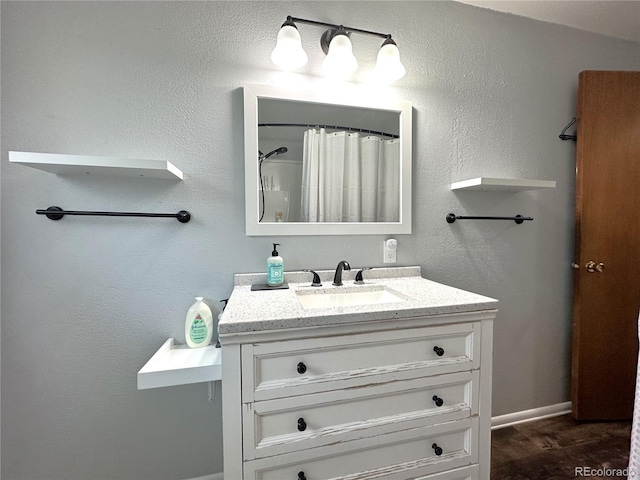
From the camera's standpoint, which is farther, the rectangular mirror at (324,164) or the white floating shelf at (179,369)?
the rectangular mirror at (324,164)

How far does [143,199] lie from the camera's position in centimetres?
125

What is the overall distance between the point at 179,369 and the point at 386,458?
0.79 meters

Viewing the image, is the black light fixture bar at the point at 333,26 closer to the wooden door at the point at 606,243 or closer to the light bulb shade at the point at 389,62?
the light bulb shade at the point at 389,62

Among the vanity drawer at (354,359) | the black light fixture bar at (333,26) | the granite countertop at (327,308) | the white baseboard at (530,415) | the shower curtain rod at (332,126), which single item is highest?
the black light fixture bar at (333,26)

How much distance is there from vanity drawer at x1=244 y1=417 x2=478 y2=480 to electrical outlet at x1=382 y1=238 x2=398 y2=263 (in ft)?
2.46

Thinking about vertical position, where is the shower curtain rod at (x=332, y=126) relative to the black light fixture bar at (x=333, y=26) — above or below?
below

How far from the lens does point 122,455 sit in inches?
49.2

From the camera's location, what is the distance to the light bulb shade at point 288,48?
124 centimetres

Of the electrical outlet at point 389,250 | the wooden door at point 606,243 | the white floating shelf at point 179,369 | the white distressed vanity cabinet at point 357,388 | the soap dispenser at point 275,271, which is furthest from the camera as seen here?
the wooden door at point 606,243

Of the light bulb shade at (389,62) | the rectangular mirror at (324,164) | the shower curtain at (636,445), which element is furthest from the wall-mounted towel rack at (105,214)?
the shower curtain at (636,445)

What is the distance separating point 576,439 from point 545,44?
7.61ft

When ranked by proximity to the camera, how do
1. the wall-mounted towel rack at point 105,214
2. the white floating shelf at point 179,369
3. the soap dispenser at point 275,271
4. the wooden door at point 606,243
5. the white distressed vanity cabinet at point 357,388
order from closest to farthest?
the white distressed vanity cabinet at point 357,388 < the white floating shelf at point 179,369 < the wall-mounted towel rack at point 105,214 < the soap dispenser at point 275,271 < the wooden door at point 606,243

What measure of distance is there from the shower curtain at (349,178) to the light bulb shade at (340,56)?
284mm

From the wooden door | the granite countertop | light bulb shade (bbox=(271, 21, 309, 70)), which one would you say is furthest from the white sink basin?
the wooden door
